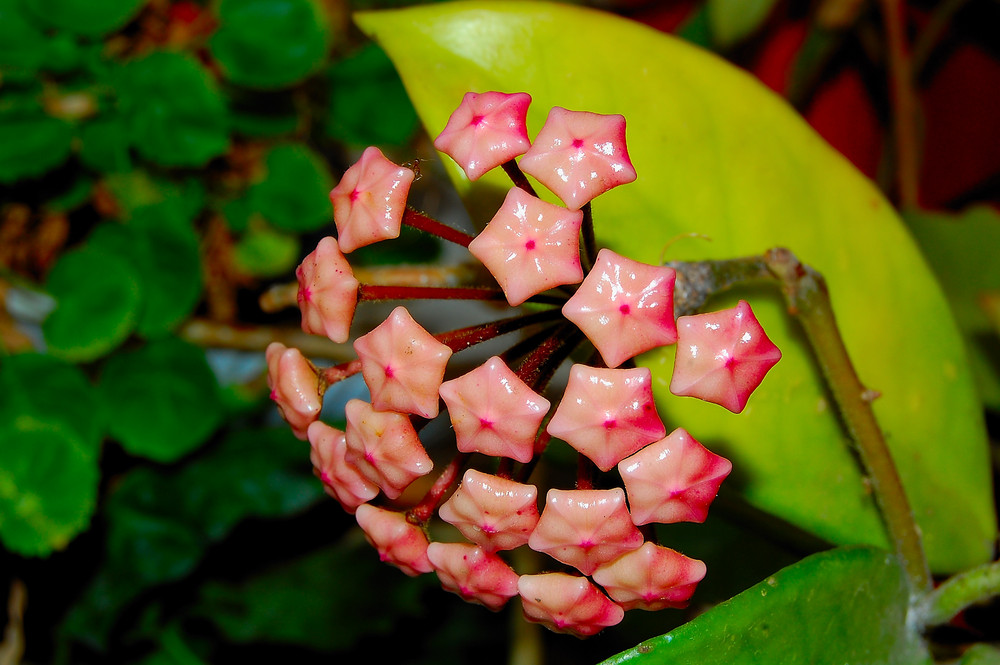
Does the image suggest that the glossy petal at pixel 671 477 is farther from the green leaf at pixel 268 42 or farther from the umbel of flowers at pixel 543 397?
the green leaf at pixel 268 42

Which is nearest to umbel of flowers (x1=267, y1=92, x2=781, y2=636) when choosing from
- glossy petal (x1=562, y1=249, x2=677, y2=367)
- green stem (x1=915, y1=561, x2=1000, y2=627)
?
glossy petal (x1=562, y1=249, x2=677, y2=367)

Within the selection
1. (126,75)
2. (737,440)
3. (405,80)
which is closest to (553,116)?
(405,80)

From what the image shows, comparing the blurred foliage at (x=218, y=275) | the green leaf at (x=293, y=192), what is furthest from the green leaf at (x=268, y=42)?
the green leaf at (x=293, y=192)

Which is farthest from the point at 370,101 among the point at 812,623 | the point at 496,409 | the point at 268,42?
the point at 812,623

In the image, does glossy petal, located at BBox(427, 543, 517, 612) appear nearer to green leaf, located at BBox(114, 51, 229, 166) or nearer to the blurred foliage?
the blurred foliage

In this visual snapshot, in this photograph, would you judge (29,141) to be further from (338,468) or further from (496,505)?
(496,505)

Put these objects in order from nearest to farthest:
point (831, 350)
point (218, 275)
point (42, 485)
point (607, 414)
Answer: point (607, 414) → point (831, 350) → point (42, 485) → point (218, 275)
